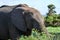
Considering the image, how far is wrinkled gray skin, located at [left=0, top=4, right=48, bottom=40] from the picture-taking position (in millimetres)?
6283

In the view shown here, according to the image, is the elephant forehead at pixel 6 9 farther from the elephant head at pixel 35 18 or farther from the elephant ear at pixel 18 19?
the elephant head at pixel 35 18

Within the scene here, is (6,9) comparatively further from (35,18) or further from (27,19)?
(35,18)

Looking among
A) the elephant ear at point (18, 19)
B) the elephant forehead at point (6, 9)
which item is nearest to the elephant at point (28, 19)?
the elephant ear at point (18, 19)

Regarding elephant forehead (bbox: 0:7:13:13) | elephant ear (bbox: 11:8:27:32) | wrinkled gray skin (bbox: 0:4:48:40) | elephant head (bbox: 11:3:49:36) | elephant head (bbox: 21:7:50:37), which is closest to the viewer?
elephant head (bbox: 21:7:50:37)

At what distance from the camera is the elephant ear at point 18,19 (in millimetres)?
6541

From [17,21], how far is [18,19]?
5 centimetres

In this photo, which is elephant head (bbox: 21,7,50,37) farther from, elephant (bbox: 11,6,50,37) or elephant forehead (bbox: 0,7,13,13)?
elephant forehead (bbox: 0,7,13,13)

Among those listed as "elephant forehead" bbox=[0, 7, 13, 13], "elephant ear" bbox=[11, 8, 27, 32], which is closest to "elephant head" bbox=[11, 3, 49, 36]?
"elephant ear" bbox=[11, 8, 27, 32]

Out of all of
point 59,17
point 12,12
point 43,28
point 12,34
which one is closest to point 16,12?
point 12,12

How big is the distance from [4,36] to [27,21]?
2.50 feet

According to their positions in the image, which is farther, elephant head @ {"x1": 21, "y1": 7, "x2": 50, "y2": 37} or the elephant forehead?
the elephant forehead

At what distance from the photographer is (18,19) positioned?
6.62 m

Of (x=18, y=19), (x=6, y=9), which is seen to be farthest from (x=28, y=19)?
(x=6, y=9)

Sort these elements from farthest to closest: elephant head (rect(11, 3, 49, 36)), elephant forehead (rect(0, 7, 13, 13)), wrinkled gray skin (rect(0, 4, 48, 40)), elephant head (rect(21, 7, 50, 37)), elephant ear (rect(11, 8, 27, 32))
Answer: elephant forehead (rect(0, 7, 13, 13))
elephant ear (rect(11, 8, 27, 32))
wrinkled gray skin (rect(0, 4, 48, 40))
elephant head (rect(11, 3, 49, 36))
elephant head (rect(21, 7, 50, 37))
